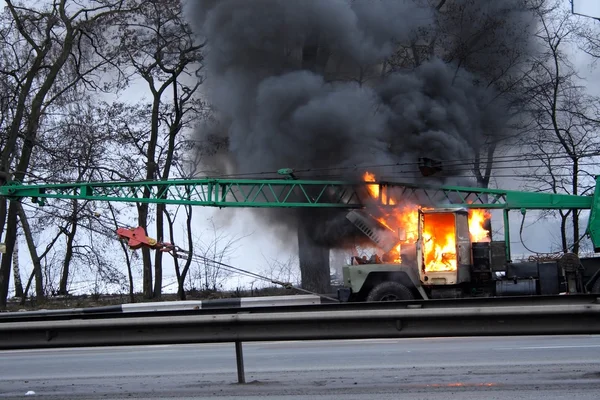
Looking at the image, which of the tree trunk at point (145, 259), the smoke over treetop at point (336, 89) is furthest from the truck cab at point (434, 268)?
the tree trunk at point (145, 259)

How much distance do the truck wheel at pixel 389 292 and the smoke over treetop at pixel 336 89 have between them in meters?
4.05

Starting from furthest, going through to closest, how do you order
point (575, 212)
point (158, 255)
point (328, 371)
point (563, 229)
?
point (158, 255) → point (563, 229) → point (575, 212) → point (328, 371)

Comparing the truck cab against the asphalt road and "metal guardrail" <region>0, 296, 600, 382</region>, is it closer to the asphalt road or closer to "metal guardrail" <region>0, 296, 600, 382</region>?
the asphalt road

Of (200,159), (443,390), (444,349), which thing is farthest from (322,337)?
(200,159)

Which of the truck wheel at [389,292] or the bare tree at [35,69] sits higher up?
the bare tree at [35,69]

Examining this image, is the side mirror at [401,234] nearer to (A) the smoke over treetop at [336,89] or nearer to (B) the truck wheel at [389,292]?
(B) the truck wheel at [389,292]

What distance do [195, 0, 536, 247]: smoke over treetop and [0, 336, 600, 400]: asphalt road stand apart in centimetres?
857

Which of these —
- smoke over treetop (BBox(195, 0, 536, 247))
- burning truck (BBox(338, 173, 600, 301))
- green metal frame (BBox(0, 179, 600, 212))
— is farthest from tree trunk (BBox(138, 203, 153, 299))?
burning truck (BBox(338, 173, 600, 301))

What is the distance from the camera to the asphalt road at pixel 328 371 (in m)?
5.94

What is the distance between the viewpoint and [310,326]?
5.98 metres

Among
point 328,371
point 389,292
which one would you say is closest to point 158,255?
point 389,292

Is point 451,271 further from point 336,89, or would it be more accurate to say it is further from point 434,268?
point 336,89

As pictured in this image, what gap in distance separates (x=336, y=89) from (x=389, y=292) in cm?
613

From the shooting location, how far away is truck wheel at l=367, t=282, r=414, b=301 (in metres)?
14.5
